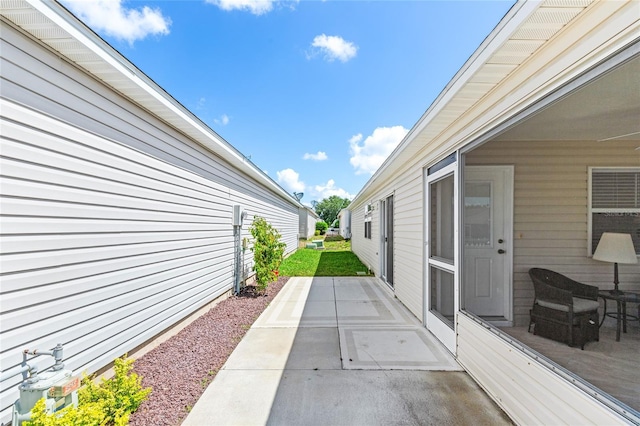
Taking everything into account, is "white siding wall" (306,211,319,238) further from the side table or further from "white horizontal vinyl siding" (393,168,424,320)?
the side table

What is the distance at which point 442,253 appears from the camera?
367cm

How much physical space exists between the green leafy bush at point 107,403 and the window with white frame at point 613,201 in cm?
560

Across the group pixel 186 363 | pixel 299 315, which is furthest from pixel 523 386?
pixel 299 315

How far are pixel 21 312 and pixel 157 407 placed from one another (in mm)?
1176

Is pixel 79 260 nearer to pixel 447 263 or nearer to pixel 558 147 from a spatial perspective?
pixel 447 263

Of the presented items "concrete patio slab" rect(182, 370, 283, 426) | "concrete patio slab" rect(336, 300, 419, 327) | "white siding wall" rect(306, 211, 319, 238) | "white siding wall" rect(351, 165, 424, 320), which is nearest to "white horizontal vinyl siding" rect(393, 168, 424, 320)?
"white siding wall" rect(351, 165, 424, 320)

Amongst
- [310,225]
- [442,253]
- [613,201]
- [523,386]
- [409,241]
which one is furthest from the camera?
[310,225]

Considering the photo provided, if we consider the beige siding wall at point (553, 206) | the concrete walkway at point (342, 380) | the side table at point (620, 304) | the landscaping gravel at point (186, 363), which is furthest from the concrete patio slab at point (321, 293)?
the side table at point (620, 304)

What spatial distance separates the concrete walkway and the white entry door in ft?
3.45

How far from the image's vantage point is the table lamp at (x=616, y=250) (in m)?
3.43

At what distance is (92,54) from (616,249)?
593 centimetres

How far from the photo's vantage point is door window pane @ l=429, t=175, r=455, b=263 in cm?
340

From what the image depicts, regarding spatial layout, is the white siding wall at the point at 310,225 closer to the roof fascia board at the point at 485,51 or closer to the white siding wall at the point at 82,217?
the white siding wall at the point at 82,217

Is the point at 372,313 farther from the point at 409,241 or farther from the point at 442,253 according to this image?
the point at 442,253
